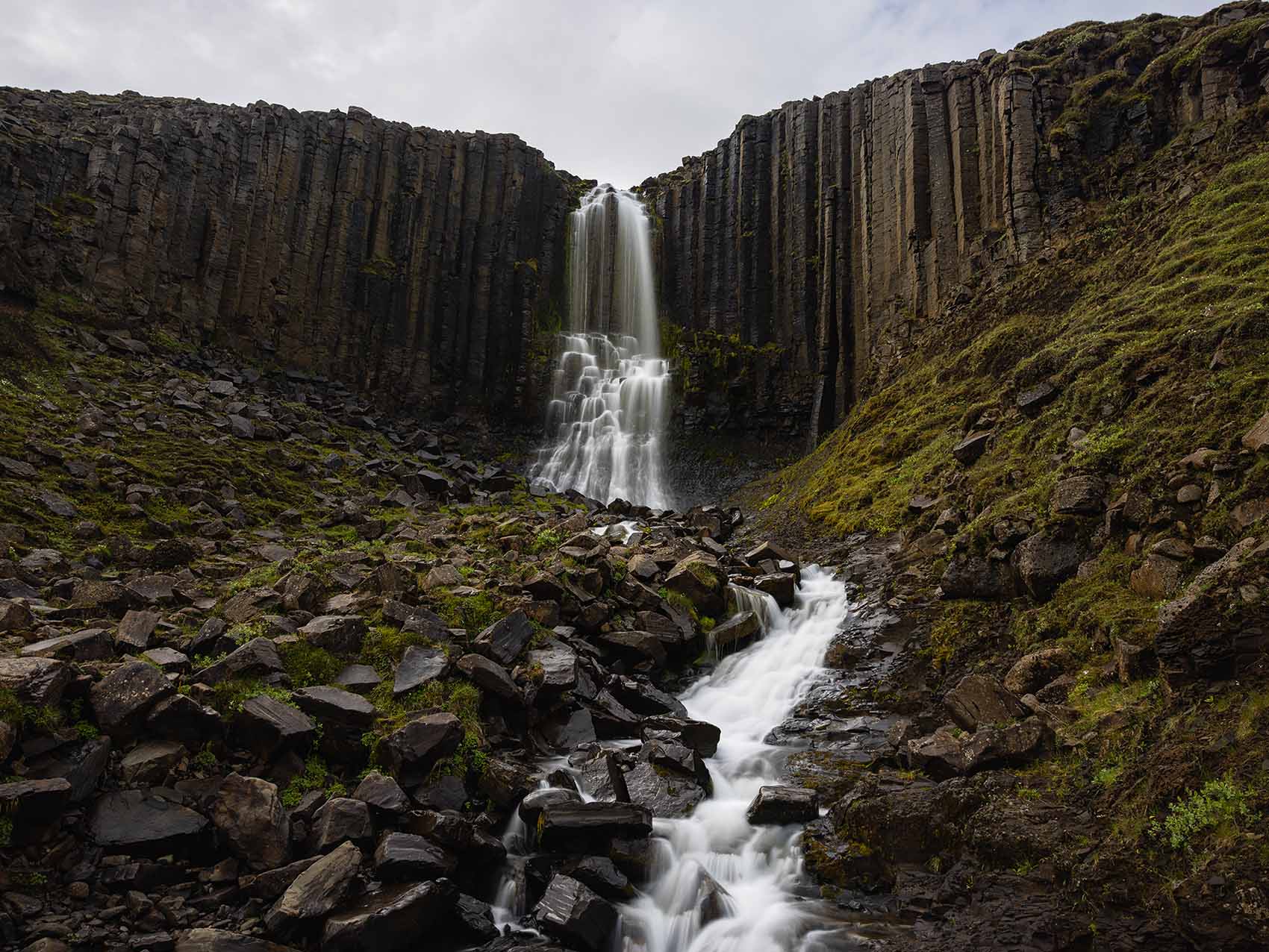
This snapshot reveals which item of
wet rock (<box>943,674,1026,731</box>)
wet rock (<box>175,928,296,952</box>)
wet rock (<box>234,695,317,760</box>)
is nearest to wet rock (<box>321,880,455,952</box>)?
wet rock (<box>175,928,296,952</box>)

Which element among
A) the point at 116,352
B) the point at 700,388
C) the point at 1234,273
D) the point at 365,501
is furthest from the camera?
the point at 700,388

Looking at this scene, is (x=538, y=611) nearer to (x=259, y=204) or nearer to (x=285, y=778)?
(x=285, y=778)

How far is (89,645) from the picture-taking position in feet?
25.5

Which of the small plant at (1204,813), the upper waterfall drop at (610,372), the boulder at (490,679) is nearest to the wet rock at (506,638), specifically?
the boulder at (490,679)

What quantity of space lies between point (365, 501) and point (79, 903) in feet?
54.1

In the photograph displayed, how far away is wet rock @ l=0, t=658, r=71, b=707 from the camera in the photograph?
21.6ft

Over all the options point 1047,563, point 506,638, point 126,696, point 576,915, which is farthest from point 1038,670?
point 126,696

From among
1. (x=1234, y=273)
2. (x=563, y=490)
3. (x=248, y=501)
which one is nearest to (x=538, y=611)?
(x=248, y=501)

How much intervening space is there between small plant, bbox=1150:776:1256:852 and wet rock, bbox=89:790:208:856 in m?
8.21

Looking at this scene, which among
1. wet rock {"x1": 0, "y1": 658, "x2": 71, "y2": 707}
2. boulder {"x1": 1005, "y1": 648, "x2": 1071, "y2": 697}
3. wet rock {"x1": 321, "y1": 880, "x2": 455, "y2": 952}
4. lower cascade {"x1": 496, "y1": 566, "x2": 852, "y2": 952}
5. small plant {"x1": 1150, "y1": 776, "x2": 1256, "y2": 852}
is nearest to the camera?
small plant {"x1": 1150, "y1": 776, "x2": 1256, "y2": 852}

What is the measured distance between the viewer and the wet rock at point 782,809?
806cm

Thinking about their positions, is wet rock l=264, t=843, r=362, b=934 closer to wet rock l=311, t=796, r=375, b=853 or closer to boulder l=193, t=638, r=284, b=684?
wet rock l=311, t=796, r=375, b=853

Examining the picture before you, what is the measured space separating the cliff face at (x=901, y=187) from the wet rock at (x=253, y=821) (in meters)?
23.9

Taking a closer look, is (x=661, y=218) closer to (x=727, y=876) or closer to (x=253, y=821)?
(x=727, y=876)
